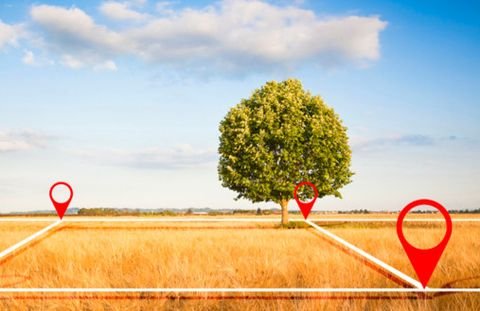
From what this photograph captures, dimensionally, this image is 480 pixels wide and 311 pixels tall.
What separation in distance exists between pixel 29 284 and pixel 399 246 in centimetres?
905

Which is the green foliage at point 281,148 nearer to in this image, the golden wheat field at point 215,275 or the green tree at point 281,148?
the green tree at point 281,148

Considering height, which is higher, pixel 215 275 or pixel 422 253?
pixel 422 253

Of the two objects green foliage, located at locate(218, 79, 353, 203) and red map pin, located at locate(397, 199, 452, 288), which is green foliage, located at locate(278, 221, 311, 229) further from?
red map pin, located at locate(397, 199, 452, 288)

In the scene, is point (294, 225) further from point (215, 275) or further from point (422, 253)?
point (422, 253)

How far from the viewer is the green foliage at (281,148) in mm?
33812

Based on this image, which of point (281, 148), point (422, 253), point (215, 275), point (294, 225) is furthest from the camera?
point (294, 225)

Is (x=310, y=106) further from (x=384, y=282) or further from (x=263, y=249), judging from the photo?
(x=384, y=282)

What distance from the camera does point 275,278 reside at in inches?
328

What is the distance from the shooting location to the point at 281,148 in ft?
114

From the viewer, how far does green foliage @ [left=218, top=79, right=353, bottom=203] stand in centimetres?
3381

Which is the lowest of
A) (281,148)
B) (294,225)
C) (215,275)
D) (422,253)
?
(294,225)

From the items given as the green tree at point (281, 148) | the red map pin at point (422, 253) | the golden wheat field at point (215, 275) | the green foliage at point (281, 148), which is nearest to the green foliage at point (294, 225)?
the green tree at point (281, 148)

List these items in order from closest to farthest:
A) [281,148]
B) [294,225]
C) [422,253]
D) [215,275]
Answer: [422,253] → [215,275] → [281,148] → [294,225]

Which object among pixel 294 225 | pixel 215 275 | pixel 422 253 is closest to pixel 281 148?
A: pixel 294 225
